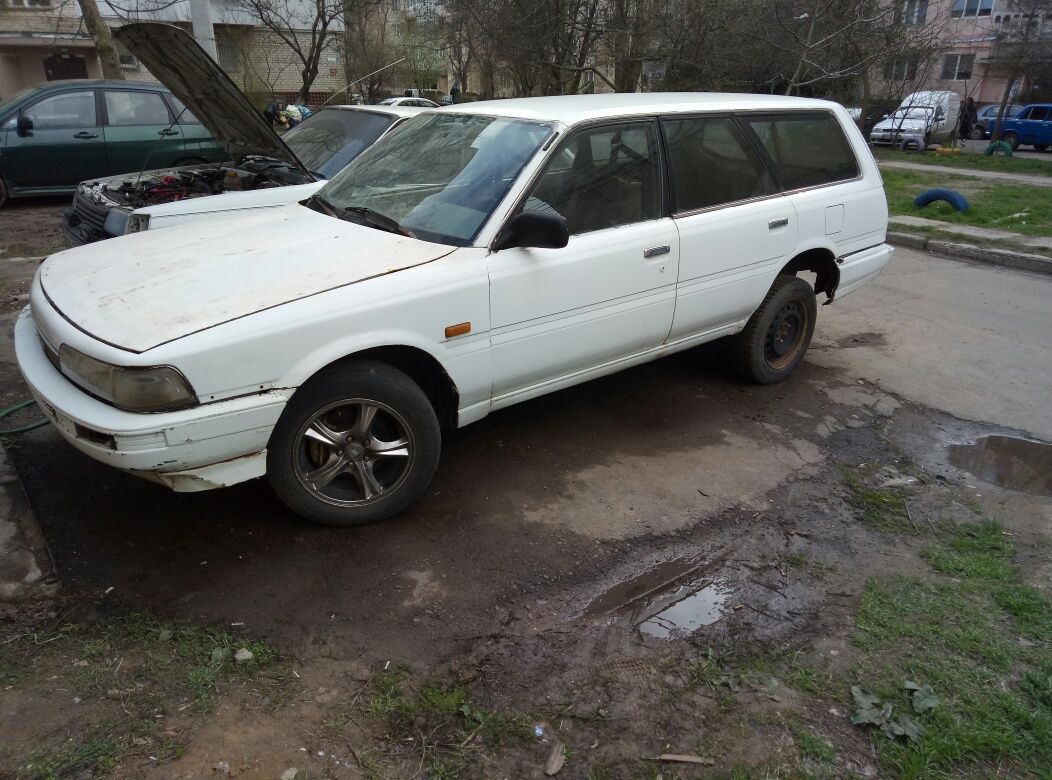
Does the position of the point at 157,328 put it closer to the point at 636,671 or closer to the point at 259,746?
the point at 259,746

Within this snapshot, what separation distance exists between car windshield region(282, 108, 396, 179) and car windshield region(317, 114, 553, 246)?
8.57 feet

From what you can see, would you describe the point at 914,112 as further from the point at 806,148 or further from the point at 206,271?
the point at 206,271

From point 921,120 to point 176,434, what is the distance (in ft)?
93.7

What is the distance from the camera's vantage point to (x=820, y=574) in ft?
11.4

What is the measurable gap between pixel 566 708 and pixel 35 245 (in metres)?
8.58

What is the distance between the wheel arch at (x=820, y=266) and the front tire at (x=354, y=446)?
283 cm

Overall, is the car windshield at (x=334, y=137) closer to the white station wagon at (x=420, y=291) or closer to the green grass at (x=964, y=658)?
the white station wagon at (x=420, y=291)

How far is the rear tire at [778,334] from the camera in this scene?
204 inches

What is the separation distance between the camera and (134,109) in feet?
34.6

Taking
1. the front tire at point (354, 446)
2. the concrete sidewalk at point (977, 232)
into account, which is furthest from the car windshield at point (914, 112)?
the front tire at point (354, 446)

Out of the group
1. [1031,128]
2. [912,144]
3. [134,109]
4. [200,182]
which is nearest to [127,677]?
[200,182]

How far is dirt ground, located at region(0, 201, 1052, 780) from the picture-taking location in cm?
248

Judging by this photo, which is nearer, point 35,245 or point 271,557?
point 271,557

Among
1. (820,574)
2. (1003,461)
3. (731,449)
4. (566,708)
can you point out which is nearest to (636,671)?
(566,708)
